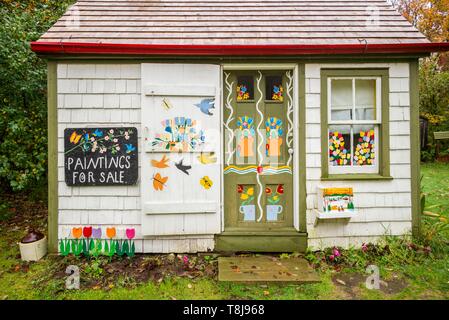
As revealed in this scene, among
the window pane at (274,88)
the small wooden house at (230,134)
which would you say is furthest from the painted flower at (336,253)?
the window pane at (274,88)

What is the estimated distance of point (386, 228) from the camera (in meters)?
3.72

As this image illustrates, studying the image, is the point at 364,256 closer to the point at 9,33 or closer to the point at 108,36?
the point at 108,36

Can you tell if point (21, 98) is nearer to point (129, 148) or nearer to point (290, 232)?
point (129, 148)

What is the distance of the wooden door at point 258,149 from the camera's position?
3807 millimetres

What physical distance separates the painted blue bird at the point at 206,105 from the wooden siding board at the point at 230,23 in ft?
2.61

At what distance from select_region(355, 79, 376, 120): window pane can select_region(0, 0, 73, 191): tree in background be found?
507 cm

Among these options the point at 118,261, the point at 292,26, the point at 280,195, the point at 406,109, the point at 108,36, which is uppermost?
the point at 292,26

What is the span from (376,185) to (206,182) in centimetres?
242

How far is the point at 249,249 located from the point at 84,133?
2.81m

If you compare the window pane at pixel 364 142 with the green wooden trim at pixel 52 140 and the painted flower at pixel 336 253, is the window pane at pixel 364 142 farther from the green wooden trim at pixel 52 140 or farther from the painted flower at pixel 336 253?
the green wooden trim at pixel 52 140
